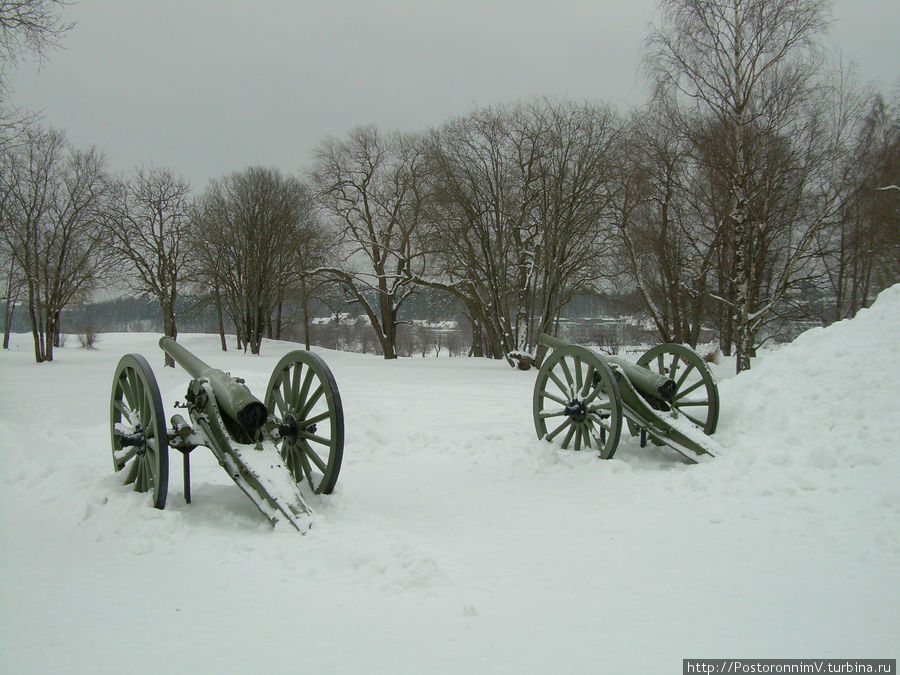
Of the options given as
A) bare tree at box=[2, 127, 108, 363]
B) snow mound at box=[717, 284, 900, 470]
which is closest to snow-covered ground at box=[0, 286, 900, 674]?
snow mound at box=[717, 284, 900, 470]

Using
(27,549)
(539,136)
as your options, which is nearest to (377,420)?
(27,549)

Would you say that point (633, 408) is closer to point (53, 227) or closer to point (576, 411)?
point (576, 411)

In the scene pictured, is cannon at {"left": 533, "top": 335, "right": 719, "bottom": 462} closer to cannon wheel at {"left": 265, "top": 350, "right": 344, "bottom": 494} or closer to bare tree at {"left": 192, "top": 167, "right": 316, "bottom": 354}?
cannon wheel at {"left": 265, "top": 350, "right": 344, "bottom": 494}

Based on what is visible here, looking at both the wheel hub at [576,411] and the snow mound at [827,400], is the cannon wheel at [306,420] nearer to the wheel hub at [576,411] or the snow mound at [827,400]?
the wheel hub at [576,411]

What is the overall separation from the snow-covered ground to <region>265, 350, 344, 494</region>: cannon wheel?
37 centimetres

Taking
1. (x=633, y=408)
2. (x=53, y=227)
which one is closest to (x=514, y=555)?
(x=633, y=408)

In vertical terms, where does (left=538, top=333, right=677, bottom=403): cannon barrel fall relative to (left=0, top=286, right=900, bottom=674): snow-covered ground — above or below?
above

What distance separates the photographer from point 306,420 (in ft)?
17.2

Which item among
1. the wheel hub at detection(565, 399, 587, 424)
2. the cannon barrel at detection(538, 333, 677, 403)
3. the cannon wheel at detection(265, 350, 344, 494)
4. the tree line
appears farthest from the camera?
the tree line

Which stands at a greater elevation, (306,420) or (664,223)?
(664,223)

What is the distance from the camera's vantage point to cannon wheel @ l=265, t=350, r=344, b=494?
15.6ft

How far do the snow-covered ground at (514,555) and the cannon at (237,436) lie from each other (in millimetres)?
203

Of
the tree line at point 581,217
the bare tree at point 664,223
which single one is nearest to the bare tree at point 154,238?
the tree line at point 581,217

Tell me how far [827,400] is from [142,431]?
5.89m
